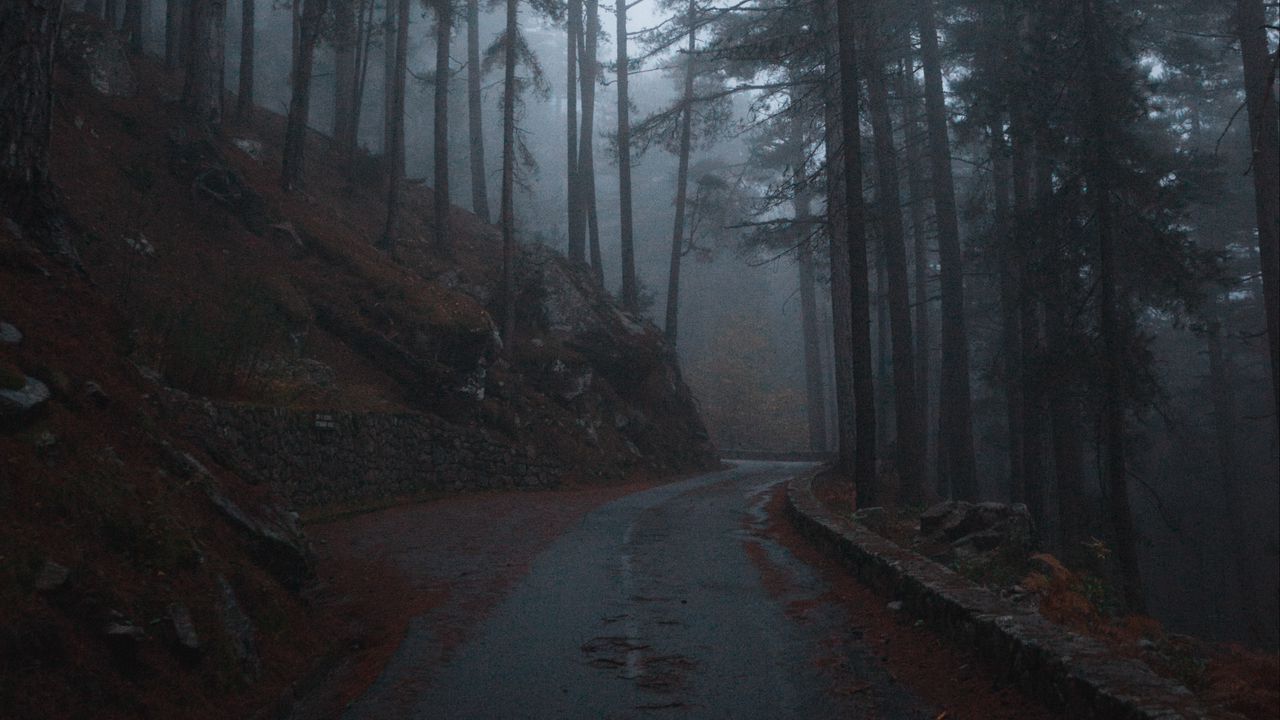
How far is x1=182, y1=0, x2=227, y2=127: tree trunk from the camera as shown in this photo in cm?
2200

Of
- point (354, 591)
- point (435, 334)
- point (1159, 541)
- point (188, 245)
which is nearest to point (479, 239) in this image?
point (435, 334)

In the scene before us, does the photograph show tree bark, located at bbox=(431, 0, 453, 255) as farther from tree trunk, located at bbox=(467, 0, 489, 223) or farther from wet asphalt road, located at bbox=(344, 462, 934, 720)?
wet asphalt road, located at bbox=(344, 462, 934, 720)

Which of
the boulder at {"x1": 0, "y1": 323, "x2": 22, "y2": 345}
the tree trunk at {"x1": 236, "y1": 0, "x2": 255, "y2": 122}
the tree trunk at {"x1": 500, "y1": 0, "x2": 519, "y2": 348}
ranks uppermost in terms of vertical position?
the tree trunk at {"x1": 236, "y1": 0, "x2": 255, "y2": 122}

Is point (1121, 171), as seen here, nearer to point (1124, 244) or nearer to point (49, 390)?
point (1124, 244)

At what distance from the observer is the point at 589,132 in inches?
1385

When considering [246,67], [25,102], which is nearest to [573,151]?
[246,67]

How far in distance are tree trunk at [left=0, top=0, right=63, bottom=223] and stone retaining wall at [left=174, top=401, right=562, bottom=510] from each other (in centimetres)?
366

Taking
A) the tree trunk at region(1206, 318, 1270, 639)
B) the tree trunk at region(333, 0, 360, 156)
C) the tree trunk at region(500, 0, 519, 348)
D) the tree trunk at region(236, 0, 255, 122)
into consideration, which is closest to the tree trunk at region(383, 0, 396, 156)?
the tree trunk at region(333, 0, 360, 156)

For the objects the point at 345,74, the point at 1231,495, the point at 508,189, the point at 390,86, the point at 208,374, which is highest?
the point at 390,86

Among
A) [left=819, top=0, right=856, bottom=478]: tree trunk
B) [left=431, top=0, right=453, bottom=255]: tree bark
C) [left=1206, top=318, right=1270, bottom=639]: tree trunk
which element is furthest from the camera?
[left=1206, top=318, right=1270, bottom=639]: tree trunk

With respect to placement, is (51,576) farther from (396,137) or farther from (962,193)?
(962,193)

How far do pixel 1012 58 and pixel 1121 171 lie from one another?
545 cm

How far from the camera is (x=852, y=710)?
5.54 metres

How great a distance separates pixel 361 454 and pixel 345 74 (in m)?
22.6
